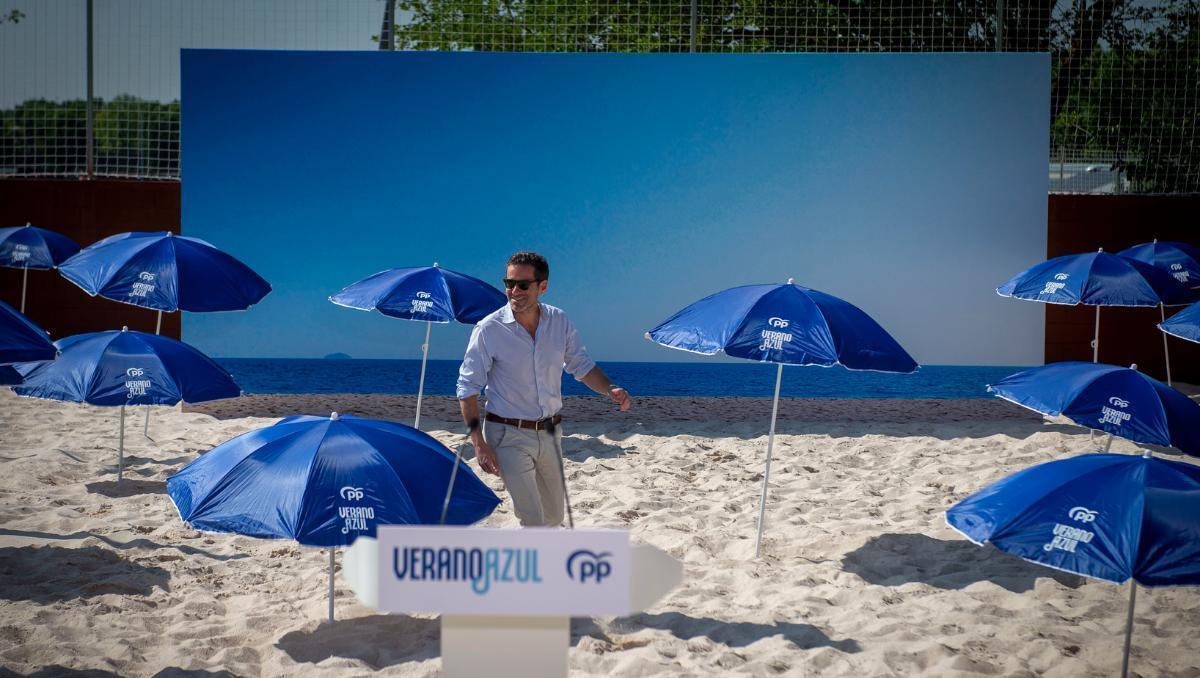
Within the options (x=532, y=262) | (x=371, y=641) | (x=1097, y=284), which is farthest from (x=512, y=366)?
(x=1097, y=284)

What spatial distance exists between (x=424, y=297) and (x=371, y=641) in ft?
12.6

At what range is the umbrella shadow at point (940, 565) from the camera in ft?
18.2

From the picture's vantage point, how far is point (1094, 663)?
4484mm

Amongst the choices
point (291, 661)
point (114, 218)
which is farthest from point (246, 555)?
point (114, 218)

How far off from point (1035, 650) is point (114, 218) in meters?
11.5

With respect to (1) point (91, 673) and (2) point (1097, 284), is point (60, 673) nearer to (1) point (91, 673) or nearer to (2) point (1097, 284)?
(1) point (91, 673)

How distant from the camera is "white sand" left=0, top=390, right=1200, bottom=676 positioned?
4449 millimetres

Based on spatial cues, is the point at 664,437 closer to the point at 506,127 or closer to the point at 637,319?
the point at 637,319

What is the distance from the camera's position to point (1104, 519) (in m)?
3.60

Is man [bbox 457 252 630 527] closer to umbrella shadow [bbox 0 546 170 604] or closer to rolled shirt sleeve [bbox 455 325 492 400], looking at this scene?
rolled shirt sleeve [bbox 455 325 492 400]

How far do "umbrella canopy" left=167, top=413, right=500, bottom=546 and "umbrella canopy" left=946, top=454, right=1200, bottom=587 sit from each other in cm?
203

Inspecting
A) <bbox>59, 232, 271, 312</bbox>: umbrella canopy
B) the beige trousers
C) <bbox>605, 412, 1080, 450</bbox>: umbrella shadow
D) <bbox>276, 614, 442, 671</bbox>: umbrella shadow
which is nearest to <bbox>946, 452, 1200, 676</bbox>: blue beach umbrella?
the beige trousers

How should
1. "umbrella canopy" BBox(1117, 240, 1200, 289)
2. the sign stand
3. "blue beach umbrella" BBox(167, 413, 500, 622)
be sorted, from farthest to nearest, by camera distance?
1. "umbrella canopy" BBox(1117, 240, 1200, 289)
2. "blue beach umbrella" BBox(167, 413, 500, 622)
3. the sign stand

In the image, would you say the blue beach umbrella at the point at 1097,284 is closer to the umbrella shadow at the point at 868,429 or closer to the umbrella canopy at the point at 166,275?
the umbrella shadow at the point at 868,429
